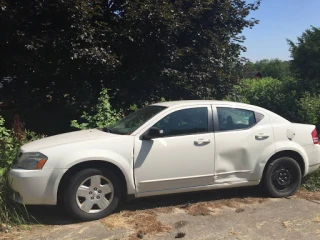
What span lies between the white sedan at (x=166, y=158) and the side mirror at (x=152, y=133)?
1 cm

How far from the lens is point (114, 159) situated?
4648 millimetres

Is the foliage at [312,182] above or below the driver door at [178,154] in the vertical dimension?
below

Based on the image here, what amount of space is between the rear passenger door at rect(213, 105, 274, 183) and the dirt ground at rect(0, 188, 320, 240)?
1.48 ft

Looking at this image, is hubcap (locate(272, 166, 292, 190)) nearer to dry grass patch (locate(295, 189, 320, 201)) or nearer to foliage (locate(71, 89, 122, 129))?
dry grass patch (locate(295, 189, 320, 201))

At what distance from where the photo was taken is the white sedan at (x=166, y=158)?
4500 mm

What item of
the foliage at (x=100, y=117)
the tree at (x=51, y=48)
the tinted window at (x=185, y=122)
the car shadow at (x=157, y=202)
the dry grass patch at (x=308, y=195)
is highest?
the tree at (x=51, y=48)

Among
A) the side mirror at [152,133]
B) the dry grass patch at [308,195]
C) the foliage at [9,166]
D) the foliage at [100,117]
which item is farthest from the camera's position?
the foliage at [100,117]

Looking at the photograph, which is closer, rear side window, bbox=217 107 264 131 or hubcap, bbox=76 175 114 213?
hubcap, bbox=76 175 114 213

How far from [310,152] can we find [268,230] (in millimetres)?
1816

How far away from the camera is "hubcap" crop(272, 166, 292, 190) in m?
5.59

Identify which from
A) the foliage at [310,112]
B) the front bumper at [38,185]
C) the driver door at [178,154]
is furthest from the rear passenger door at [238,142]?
the foliage at [310,112]

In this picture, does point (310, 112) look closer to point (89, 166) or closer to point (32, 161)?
point (89, 166)

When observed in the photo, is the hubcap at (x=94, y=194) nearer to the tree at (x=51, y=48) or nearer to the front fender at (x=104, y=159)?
the front fender at (x=104, y=159)

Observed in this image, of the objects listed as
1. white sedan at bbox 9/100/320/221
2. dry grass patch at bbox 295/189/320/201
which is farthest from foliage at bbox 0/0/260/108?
dry grass patch at bbox 295/189/320/201
